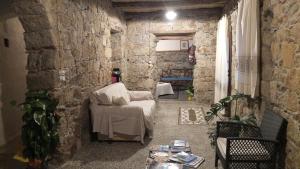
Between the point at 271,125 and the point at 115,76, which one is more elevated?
the point at 115,76

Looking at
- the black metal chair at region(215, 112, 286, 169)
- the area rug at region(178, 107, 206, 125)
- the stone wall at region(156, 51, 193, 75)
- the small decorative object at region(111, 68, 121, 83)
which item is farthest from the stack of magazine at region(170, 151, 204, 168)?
the stone wall at region(156, 51, 193, 75)

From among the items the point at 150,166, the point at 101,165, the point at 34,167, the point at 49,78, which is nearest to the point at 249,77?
the point at 150,166

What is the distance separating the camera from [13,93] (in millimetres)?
3908

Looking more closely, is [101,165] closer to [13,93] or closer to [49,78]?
[49,78]

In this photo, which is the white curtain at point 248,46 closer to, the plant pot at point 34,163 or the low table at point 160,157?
the low table at point 160,157

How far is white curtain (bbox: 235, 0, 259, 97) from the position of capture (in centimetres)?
279

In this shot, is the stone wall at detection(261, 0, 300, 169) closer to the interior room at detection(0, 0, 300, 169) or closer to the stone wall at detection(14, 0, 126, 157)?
the interior room at detection(0, 0, 300, 169)

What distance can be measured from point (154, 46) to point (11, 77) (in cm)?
357

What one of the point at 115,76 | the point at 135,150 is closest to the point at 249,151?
the point at 135,150

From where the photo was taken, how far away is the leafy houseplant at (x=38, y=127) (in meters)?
2.51

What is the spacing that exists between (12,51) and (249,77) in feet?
12.0

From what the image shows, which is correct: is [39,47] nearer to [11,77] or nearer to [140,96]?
[11,77]

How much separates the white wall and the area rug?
296cm

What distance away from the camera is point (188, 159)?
2895mm
